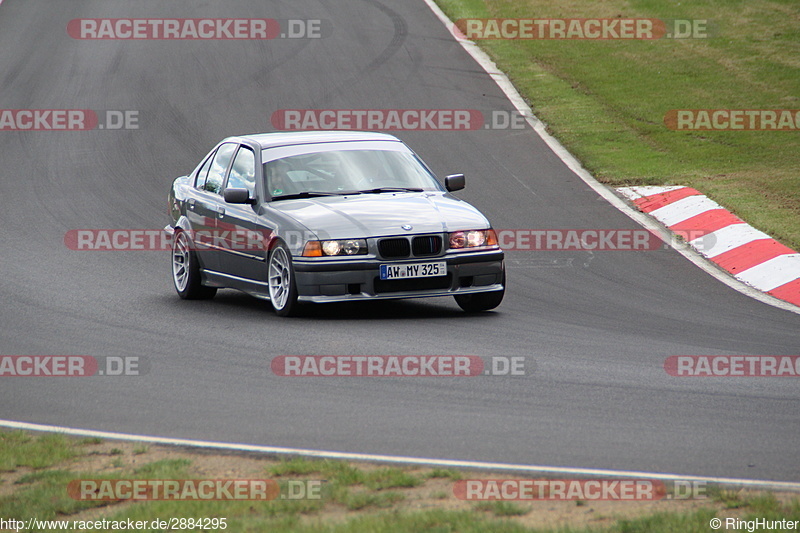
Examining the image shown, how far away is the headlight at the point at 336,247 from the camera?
962 cm

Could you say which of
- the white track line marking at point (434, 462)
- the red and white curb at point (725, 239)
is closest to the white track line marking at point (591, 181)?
the red and white curb at point (725, 239)

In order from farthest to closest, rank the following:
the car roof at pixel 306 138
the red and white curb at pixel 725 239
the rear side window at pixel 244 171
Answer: the red and white curb at pixel 725 239, the car roof at pixel 306 138, the rear side window at pixel 244 171

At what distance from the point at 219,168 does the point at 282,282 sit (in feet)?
6.54

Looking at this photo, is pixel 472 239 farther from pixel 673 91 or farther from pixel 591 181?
pixel 673 91

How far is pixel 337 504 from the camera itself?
5102mm

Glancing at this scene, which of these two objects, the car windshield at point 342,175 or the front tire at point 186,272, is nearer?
the car windshield at point 342,175

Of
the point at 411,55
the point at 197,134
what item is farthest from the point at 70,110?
the point at 411,55

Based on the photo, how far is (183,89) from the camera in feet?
76.0

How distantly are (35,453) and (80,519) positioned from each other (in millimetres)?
1086

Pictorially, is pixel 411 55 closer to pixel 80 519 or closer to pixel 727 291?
pixel 727 291

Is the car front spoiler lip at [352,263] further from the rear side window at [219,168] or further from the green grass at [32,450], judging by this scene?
the green grass at [32,450]

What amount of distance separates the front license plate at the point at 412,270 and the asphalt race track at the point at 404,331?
410mm

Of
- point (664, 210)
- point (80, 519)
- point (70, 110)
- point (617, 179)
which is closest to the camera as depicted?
point (80, 519)

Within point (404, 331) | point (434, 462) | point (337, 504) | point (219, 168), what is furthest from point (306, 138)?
point (337, 504)
